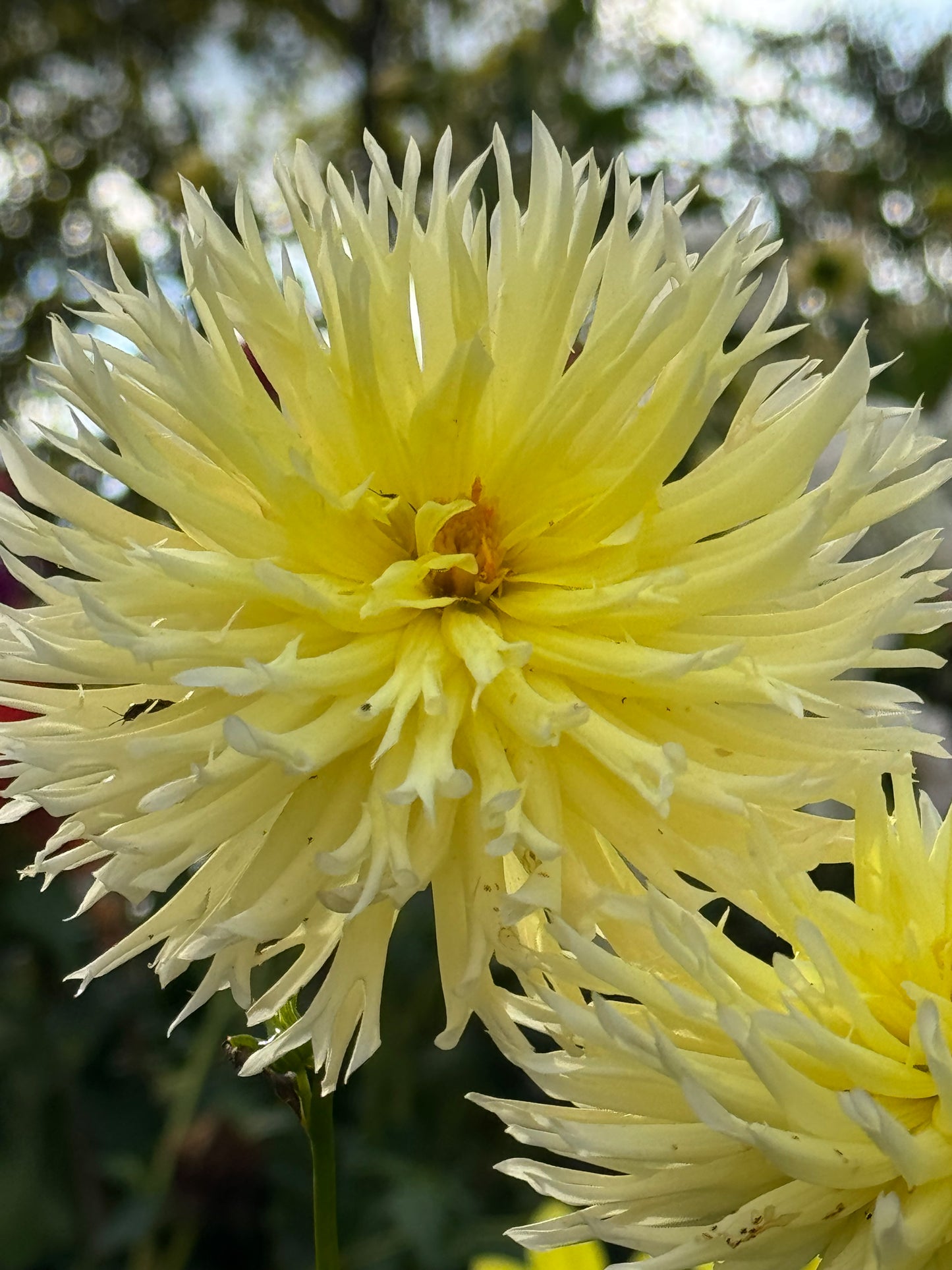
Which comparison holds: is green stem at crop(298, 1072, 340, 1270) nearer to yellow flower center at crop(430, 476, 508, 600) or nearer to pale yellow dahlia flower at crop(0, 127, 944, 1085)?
pale yellow dahlia flower at crop(0, 127, 944, 1085)

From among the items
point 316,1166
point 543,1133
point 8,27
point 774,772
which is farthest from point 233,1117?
point 8,27

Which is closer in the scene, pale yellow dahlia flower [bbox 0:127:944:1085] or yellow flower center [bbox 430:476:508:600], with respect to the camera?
pale yellow dahlia flower [bbox 0:127:944:1085]

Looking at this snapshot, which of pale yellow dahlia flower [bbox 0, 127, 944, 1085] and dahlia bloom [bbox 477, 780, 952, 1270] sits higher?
pale yellow dahlia flower [bbox 0, 127, 944, 1085]

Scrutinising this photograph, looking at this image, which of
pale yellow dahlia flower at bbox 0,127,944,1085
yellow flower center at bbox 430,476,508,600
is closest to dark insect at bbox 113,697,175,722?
pale yellow dahlia flower at bbox 0,127,944,1085

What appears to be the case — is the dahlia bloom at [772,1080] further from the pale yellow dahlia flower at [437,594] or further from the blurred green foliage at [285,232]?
the blurred green foliage at [285,232]

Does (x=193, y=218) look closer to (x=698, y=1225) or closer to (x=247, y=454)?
(x=247, y=454)

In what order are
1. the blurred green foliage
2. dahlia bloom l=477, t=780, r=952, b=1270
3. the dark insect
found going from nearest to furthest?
dahlia bloom l=477, t=780, r=952, b=1270
the dark insect
the blurred green foliage
